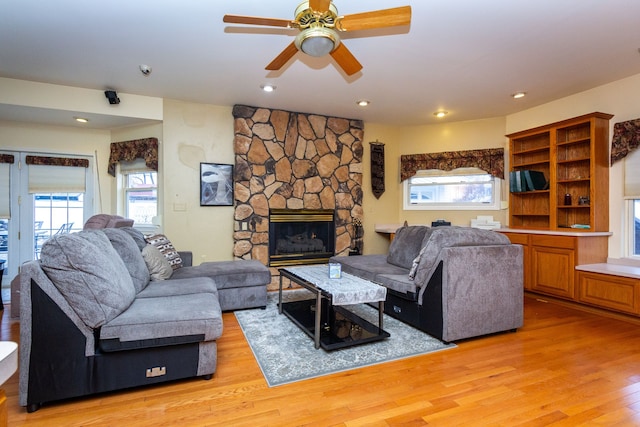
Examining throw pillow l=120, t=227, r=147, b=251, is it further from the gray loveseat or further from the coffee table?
the gray loveseat

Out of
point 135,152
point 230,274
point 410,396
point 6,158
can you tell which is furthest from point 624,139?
point 6,158

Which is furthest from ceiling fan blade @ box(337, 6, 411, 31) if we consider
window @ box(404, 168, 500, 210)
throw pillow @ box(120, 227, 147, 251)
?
window @ box(404, 168, 500, 210)

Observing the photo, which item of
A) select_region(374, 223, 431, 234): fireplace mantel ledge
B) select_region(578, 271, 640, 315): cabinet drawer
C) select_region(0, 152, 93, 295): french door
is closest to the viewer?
select_region(578, 271, 640, 315): cabinet drawer

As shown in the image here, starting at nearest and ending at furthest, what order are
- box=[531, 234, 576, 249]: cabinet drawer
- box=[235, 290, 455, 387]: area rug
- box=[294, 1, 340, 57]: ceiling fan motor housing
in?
box=[294, 1, 340, 57]: ceiling fan motor housing < box=[235, 290, 455, 387]: area rug < box=[531, 234, 576, 249]: cabinet drawer

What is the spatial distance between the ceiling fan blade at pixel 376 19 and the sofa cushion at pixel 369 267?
2.26 m

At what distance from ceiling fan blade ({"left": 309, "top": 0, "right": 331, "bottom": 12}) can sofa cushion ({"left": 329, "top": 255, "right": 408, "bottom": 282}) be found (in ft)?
7.88

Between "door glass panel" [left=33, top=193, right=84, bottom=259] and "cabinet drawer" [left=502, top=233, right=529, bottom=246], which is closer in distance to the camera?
"cabinet drawer" [left=502, top=233, right=529, bottom=246]

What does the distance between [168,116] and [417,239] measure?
3.67 m

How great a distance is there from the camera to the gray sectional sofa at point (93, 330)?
5.95ft

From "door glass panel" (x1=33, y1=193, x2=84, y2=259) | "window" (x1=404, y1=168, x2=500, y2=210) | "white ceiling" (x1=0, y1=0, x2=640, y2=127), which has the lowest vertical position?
"door glass panel" (x1=33, y1=193, x2=84, y2=259)

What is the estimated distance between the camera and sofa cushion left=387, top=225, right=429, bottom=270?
3.76 m

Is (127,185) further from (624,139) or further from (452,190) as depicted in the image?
(624,139)

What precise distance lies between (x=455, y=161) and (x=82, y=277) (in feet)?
16.9

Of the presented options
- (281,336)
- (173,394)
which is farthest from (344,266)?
(173,394)
